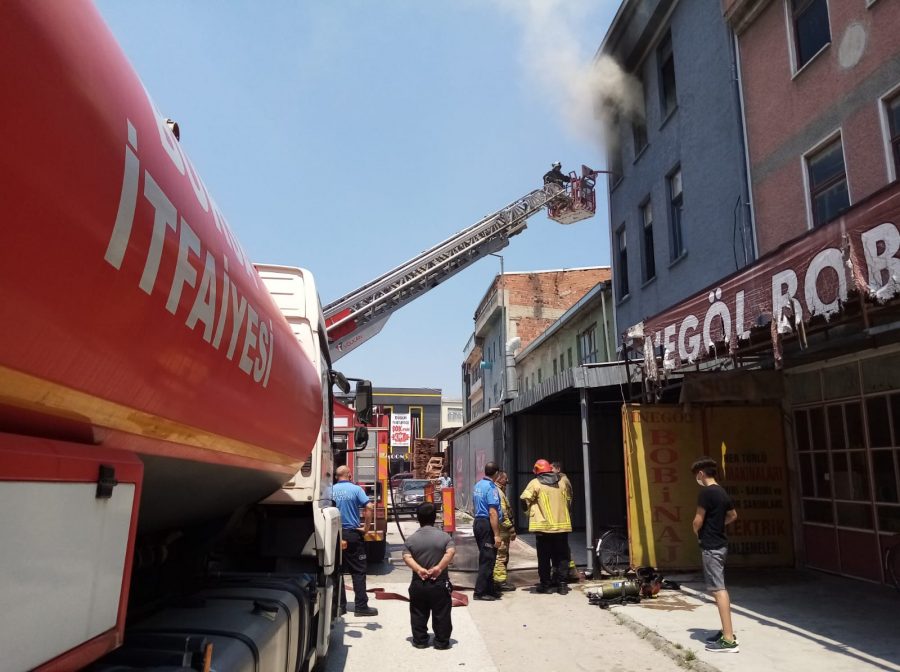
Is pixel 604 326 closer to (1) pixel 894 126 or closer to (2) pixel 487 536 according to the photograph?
(1) pixel 894 126

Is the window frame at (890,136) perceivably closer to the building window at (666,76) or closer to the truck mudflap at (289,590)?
the building window at (666,76)

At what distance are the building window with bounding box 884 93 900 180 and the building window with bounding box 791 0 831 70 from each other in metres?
1.68

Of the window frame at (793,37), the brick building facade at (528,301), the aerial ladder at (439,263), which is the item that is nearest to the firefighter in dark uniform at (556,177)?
the aerial ladder at (439,263)

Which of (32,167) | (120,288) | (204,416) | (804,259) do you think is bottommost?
(204,416)

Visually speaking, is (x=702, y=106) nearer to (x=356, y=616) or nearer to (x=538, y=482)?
(x=538, y=482)

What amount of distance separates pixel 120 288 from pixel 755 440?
34.2 feet

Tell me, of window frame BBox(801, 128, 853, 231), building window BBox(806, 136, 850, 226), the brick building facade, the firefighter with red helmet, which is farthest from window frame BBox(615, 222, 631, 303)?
the brick building facade

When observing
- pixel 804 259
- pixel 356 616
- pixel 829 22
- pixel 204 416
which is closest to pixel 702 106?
pixel 829 22

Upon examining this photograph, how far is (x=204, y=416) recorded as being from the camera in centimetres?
236

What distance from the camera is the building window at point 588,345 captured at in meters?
20.4

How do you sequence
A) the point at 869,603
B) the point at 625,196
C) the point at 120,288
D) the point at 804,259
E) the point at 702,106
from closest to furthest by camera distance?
1. the point at 120,288
2. the point at 804,259
3. the point at 869,603
4. the point at 702,106
5. the point at 625,196

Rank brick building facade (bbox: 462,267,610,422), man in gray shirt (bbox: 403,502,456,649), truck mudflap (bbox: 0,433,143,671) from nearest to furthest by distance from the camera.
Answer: truck mudflap (bbox: 0,433,143,671) → man in gray shirt (bbox: 403,502,456,649) → brick building facade (bbox: 462,267,610,422)

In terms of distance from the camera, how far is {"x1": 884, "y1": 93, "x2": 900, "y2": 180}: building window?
337 inches

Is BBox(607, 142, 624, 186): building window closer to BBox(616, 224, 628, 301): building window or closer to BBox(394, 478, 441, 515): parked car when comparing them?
BBox(616, 224, 628, 301): building window
